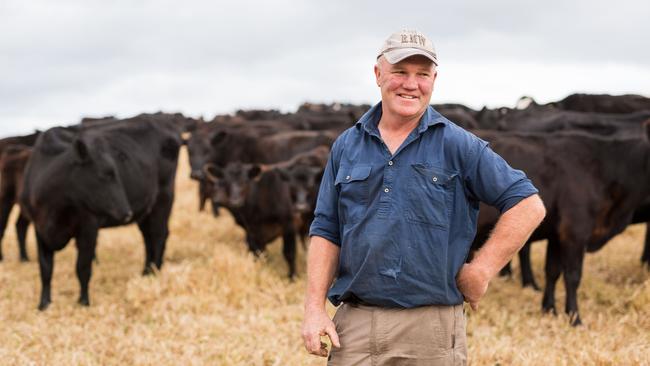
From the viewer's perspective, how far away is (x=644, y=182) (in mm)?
7891

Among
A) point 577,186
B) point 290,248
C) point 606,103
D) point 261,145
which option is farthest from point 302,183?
point 606,103

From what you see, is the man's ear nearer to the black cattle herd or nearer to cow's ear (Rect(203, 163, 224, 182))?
the black cattle herd

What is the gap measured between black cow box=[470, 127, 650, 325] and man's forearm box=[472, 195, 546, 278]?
4803mm

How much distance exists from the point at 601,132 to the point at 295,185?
13.2 ft

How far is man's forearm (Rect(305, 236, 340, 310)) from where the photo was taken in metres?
3.11

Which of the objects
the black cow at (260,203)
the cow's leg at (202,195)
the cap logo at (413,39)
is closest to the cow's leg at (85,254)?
the black cow at (260,203)

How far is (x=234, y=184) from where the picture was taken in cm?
1062

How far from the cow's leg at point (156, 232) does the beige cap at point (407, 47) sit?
24.0 feet

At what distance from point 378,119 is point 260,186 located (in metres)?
7.41

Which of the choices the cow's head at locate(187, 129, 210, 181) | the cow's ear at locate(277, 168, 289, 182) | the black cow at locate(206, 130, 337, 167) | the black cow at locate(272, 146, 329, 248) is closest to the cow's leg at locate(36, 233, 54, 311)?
the black cow at locate(272, 146, 329, 248)

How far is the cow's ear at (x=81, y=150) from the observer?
26.3 feet

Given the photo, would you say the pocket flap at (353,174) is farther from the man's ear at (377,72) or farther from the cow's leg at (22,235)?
the cow's leg at (22,235)

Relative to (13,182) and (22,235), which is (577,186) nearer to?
(22,235)

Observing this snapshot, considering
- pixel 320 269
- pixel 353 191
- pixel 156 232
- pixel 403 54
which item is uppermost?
pixel 403 54
